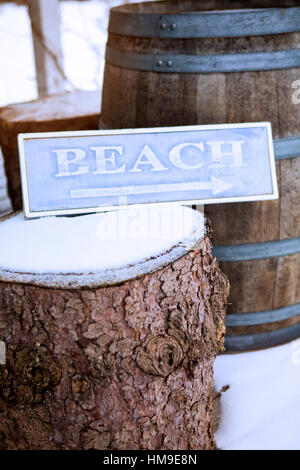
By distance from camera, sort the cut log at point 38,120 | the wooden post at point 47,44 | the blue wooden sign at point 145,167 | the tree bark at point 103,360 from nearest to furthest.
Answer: the tree bark at point 103,360 → the blue wooden sign at point 145,167 → the cut log at point 38,120 → the wooden post at point 47,44

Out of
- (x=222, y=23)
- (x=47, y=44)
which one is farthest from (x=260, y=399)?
(x=47, y=44)

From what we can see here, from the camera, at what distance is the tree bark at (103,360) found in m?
1.18

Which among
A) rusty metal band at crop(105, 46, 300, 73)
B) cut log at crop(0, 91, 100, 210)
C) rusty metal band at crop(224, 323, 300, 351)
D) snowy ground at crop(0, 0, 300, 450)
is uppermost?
rusty metal band at crop(105, 46, 300, 73)

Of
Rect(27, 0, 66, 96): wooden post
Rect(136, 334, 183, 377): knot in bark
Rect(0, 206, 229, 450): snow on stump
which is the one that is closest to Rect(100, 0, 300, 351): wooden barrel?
Rect(0, 206, 229, 450): snow on stump

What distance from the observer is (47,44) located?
374 cm

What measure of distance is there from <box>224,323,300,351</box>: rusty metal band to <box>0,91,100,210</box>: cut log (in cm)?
114

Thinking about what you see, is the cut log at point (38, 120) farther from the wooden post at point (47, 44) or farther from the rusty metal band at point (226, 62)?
the wooden post at point (47, 44)

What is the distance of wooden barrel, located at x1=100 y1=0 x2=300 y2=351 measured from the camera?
1.59 m

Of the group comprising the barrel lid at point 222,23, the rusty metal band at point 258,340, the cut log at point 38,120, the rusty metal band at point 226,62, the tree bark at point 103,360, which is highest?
the barrel lid at point 222,23

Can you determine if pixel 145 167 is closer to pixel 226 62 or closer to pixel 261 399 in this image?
pixel 226 62

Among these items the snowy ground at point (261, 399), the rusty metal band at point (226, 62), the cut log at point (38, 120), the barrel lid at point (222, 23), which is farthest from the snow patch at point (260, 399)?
the cut log at point (38, 120)

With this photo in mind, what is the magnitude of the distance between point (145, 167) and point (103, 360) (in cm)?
60

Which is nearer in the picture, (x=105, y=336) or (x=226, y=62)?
(x=105, y=336)

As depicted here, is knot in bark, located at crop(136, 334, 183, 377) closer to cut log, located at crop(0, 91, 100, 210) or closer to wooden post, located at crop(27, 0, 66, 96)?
cut log, located at crop(0, 91, 100, 210)
